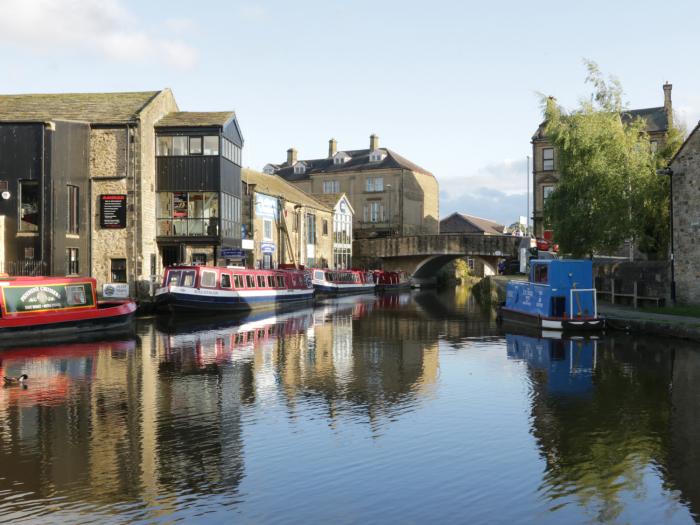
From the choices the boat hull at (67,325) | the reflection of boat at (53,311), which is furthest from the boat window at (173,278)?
the reflection of boat at (53,311)

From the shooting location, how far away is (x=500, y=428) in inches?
459

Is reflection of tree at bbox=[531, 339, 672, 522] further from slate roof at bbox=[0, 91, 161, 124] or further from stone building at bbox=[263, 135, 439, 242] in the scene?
stone building at bbox=[263, 135, 439, 242]

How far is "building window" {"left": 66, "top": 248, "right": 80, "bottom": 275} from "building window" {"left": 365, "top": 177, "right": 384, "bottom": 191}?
4800cm

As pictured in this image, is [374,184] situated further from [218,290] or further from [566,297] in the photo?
[566,297]

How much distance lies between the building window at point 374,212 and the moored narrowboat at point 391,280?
952 cm

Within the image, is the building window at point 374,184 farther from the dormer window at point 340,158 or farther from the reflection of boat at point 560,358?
the reflection of boat at point 560,358

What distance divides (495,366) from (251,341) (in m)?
9.00

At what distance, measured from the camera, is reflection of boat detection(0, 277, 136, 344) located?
920 inches

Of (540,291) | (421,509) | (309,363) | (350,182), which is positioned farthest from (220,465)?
(350,182)

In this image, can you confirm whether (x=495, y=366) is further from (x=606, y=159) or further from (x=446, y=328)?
(x=606, y=159)

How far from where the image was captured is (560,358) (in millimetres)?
20047

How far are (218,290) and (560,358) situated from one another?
19.1m

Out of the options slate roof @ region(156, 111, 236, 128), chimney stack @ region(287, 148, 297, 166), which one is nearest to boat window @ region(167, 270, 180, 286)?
slate roof @ region(156, 111, 236, 128)

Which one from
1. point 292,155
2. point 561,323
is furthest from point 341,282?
point 292,155
